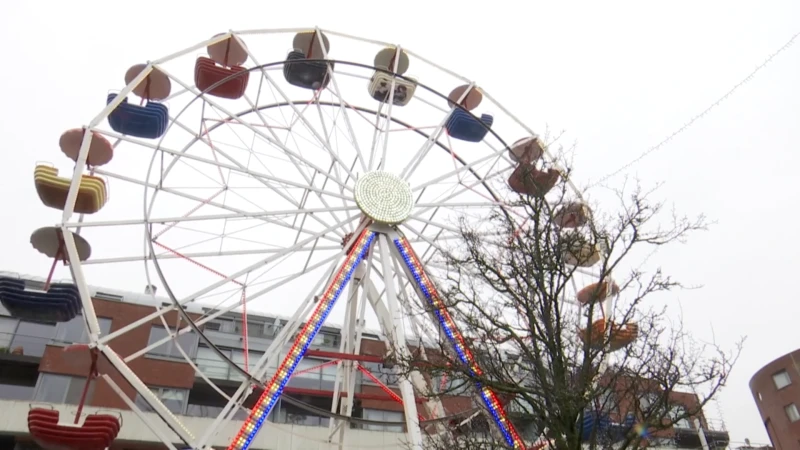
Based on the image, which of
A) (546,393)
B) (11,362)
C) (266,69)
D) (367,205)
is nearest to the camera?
(546,393)

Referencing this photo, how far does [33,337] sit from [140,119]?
13.7m

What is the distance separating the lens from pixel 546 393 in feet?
28.9

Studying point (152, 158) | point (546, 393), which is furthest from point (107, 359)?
point (546, 393)

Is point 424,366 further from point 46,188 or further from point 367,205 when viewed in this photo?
point 46,188

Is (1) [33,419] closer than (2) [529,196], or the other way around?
(2) [529,196]

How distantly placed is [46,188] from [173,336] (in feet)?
16.2

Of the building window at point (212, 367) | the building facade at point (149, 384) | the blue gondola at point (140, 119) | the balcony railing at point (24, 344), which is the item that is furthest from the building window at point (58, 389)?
the blue gondola at point (140, 119)

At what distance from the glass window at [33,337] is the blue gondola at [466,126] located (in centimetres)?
1826

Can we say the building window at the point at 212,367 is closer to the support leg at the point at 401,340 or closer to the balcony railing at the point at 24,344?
→ the balcony railing at the point at 24,344

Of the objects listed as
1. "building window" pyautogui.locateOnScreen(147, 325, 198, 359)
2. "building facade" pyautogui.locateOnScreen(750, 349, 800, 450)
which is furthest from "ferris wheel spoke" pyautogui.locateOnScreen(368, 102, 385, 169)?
"building facade" pyautogui.locateOnScreen(750, 349, 800, 450)

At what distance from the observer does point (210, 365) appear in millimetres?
29688

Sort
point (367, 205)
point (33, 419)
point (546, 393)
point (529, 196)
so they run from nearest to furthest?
1. point (546, 393)
2. point (529, 196)
3. point (33, 419)
4. point (367, 205)

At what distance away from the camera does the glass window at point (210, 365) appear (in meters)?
Result: 29.4

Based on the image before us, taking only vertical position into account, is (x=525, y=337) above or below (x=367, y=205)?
below
